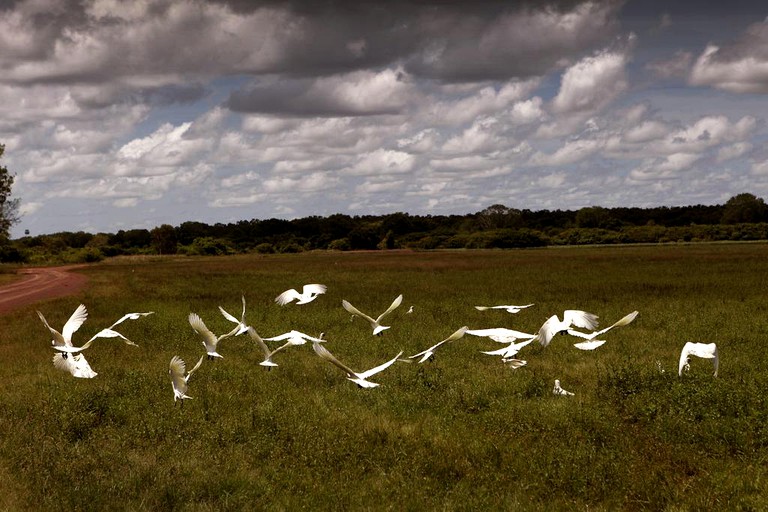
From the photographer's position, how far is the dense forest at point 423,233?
93.5m

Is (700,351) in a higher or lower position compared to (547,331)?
lower

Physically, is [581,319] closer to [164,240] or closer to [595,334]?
[595,334]

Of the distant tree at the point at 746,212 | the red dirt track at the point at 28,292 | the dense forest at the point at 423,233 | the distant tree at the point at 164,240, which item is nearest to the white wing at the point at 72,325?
the red dirt track at the point at 28,292

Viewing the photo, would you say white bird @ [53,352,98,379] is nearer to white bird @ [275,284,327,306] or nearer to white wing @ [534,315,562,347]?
white bird @ [275,284,327,306]

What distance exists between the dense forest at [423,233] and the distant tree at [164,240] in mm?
158

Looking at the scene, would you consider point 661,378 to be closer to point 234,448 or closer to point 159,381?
point 234,448

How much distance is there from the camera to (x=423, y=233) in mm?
120188

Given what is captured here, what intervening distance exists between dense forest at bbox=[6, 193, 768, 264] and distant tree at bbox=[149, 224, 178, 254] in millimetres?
158

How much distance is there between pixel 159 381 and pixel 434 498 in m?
5.86

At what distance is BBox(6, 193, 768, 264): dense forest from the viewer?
3681 inches

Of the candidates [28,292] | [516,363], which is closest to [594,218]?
[28,292]

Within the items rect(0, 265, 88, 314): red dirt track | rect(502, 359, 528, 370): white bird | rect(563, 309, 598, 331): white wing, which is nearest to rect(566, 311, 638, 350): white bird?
rect(563, 309, 598, 331): white wing

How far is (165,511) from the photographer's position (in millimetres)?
5898

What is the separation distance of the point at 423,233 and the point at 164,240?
148 feet
